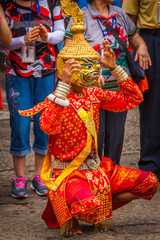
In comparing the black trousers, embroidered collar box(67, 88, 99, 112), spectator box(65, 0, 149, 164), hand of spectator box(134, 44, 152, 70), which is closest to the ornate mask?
embroidered collar box(67, 88, 99, 112)

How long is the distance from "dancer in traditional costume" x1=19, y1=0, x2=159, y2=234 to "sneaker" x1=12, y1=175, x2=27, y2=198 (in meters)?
0.69

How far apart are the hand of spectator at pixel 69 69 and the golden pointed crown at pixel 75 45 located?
86 millimetres

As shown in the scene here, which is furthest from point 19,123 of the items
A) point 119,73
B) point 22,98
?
point 119,73

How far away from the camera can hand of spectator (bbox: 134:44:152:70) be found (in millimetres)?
4047

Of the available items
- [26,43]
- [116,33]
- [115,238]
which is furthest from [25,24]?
[115,238]

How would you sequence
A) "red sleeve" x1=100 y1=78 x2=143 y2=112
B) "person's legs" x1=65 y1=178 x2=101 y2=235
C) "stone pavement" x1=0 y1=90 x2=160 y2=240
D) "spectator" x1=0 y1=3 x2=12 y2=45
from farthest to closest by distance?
"spectator" x1=0 y1=3 x2=12 y2=45
"red sleeve" x1=100 y1=78 x2=143 y2=112
"stone pavement" x1=0 y1=90 x2=160 y2=240
"person's legs" x1=65 y1=178 x2=101 y2=235

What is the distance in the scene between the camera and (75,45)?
10.5ft

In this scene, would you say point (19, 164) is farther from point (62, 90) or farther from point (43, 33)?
point (62, 90)

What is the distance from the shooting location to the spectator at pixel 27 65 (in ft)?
13.0

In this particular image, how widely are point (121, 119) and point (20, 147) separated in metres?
0.87

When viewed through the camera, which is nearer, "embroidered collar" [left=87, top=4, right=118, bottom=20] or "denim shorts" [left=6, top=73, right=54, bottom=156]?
"embroidered collar" [left=87, top=4, right=118, bottom=20]

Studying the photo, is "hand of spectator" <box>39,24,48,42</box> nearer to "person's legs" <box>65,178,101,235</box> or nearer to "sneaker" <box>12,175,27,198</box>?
"sneaker" <box>12,175,27,198</box>

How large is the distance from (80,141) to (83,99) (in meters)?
0.28

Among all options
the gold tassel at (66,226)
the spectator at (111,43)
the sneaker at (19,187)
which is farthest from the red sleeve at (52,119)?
the sneaker at (19,187)
